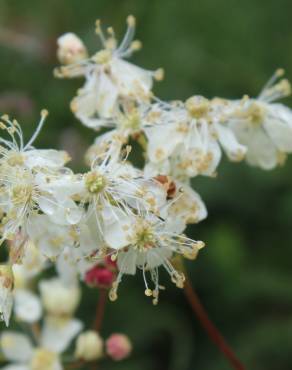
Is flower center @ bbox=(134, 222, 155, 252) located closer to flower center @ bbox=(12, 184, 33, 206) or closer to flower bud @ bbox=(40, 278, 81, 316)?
flower center @ bbox=(12, 184, 33, 206)

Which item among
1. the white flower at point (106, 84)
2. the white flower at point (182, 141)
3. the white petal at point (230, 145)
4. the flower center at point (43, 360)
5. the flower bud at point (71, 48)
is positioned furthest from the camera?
the flower center at point (43, 360)

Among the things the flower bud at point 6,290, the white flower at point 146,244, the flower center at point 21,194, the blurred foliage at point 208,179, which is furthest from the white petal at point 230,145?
the blurred foliage at point 208,179

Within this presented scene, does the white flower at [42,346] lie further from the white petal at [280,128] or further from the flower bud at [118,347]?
the white petal at [280,128]

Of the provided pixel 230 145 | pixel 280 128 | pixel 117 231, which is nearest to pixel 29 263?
pixel 117 231

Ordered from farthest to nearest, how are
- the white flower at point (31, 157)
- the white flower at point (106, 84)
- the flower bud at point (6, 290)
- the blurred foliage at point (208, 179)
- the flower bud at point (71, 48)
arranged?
the blurred foliage at point (208, 179)
the flower bud at point (71, 48)
the white flower at point (106, 84)
the white flower at point (31, 157)
the flower bud at point (6, 290)

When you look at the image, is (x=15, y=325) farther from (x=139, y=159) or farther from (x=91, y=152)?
(x=91, y=152)

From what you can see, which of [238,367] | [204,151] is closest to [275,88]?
[204,151]
